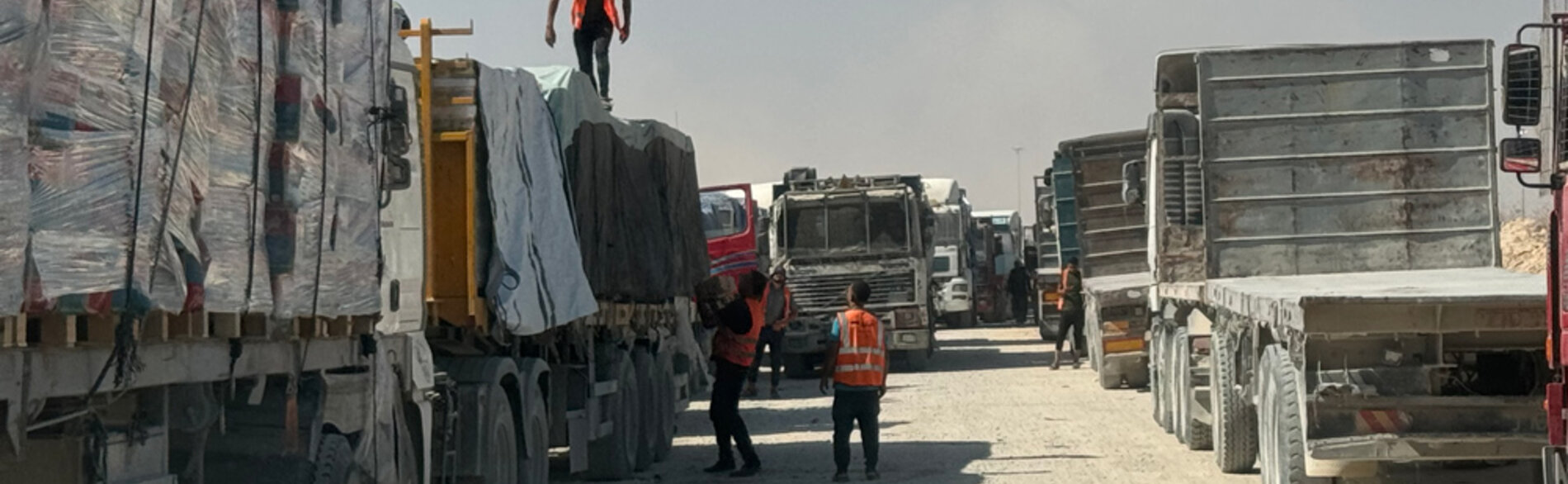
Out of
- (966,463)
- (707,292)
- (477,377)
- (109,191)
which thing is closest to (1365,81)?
(966,463)

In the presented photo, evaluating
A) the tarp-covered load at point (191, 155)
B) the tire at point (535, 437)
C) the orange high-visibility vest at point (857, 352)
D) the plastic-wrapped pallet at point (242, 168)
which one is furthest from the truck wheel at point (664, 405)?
the plastic-wrapped pallet at point (242, 168)

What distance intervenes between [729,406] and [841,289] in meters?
13.7

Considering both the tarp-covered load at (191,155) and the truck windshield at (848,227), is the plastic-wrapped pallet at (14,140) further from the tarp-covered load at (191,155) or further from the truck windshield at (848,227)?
the truck windshield at (848,227)

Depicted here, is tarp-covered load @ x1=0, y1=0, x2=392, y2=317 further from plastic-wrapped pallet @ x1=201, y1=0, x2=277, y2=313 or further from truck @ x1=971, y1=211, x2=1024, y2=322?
truck @ x1=971, y1=211, x2=1024, y2=322

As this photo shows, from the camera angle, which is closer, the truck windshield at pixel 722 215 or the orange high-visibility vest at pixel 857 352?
the orange high-visibility vest at pixel 857 352

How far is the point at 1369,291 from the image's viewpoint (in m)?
10.5

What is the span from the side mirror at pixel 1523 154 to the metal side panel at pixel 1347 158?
247 inches

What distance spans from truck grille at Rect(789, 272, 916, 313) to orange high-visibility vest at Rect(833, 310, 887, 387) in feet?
48.7

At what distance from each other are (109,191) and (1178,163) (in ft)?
34.2

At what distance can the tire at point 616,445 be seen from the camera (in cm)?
1501

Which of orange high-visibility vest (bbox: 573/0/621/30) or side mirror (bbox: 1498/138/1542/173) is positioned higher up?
orange high-visibility vest (bbox: 573/0/621/30)

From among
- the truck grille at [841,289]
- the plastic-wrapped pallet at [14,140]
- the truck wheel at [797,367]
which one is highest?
the plastic-wrapped pallet at [14,140]

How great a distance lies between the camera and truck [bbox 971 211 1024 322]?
50.2m

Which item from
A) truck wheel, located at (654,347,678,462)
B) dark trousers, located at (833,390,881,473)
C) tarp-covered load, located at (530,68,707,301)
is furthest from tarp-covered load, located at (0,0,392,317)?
truck wheel, located at (654,347,678,462)
